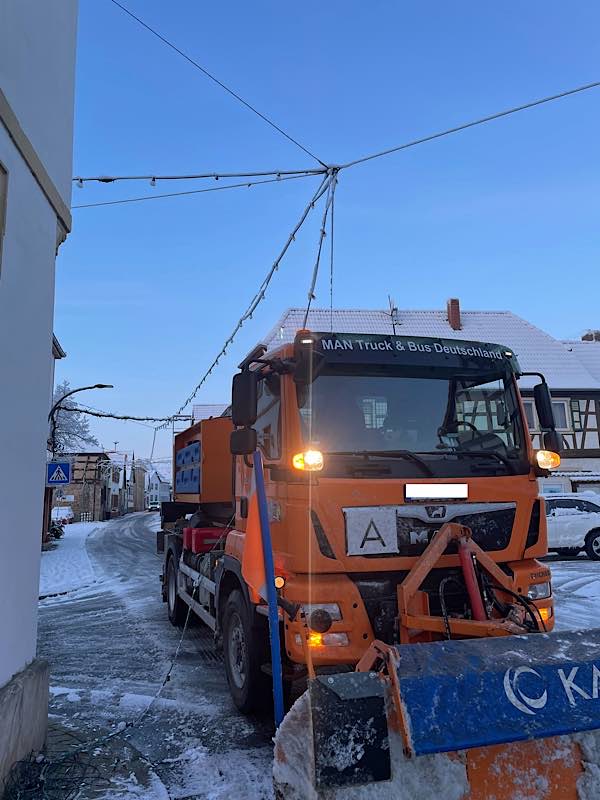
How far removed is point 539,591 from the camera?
440 centimetres

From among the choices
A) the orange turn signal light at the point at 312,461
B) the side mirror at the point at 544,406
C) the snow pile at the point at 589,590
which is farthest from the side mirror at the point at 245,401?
the snow pile at the point at 589,590

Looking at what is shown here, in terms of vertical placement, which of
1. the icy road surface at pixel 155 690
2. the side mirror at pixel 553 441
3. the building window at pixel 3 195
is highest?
the building window at pixel 3 195

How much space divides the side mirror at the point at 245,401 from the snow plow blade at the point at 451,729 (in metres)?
2.01

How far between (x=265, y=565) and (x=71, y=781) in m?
1.80

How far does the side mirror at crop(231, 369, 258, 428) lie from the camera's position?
14.3 ft

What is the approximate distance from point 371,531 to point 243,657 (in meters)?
1.69

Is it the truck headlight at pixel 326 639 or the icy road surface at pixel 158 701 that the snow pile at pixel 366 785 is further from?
the icy road surface at pixel 158 701

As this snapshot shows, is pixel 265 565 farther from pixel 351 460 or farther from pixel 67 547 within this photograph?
pixel 67 547

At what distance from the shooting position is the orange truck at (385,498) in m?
3.88

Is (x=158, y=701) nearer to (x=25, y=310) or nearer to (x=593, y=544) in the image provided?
(x=25, y=310)

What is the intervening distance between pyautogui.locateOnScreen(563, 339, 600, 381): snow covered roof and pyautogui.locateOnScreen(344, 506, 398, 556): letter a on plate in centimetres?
2930

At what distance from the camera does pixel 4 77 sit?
367cm

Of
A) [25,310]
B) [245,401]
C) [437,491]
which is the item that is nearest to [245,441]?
[245,401]

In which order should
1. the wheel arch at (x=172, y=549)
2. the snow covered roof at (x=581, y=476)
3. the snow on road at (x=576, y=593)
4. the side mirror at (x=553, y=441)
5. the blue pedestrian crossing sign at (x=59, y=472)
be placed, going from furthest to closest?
the snow covered roof at (x=581, y=476), the blue pedestrian crossing sign at (x=59, y=472), the wheel arch at (x=172, y=549), the snow on road at (x=576, y=593), the side mirror at (x=553, y=441)
